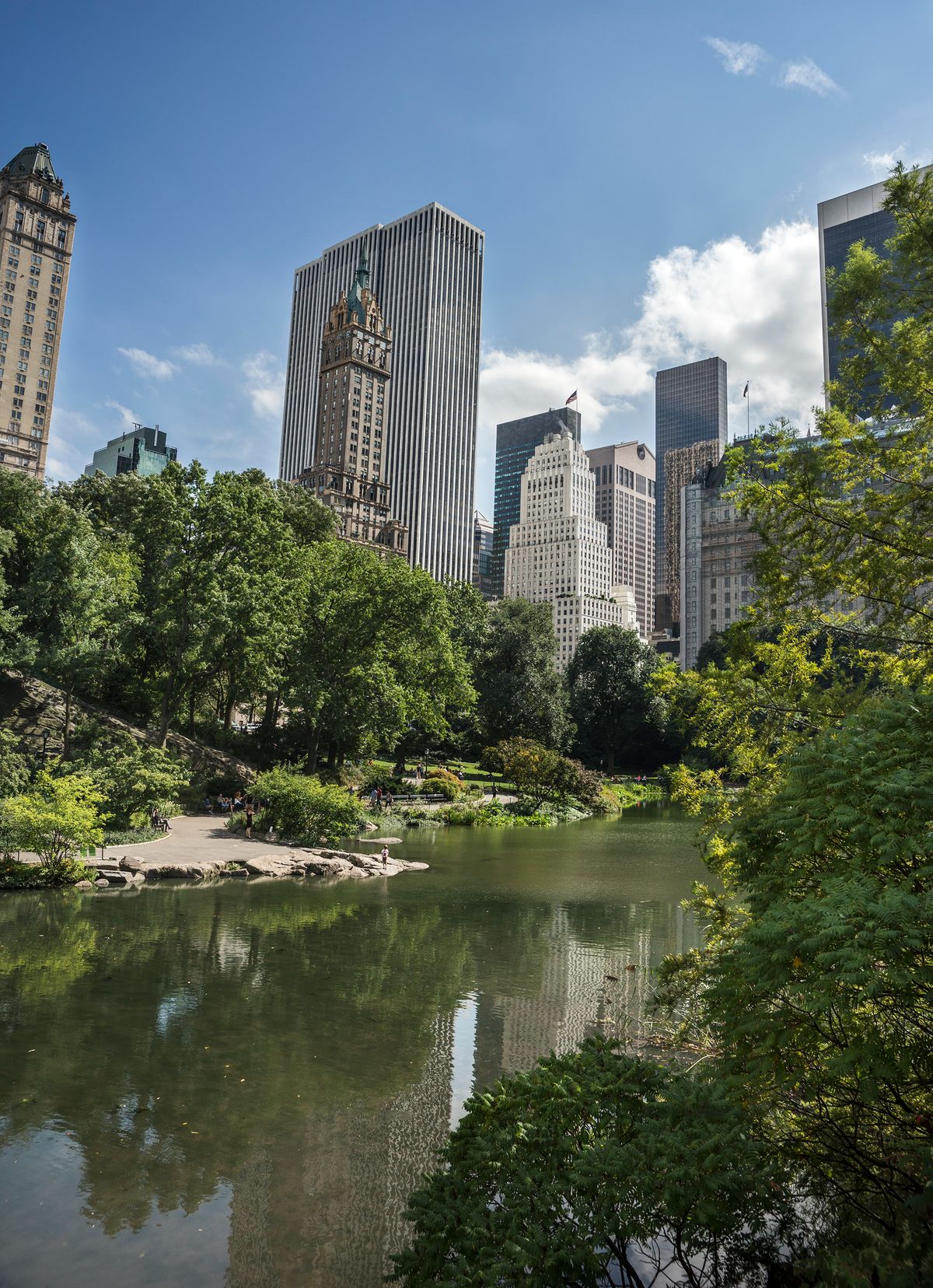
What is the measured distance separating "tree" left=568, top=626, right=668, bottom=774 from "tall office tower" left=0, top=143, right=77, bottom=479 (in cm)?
7511

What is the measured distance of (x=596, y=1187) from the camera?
14.1 ft

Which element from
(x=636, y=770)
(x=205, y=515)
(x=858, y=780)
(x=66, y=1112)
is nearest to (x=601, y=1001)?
(x=66, y=1112)

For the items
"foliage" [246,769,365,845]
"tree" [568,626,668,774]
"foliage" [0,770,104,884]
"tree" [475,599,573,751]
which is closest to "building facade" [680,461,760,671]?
"tree" [568,626,668,774]

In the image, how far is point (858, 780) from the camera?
4.77 metres

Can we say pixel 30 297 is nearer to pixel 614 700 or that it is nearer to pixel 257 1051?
pixel 614 700

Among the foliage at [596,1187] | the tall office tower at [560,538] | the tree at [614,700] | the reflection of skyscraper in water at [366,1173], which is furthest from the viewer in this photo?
the tall office tower at [560,538]

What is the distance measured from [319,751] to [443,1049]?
113 ft

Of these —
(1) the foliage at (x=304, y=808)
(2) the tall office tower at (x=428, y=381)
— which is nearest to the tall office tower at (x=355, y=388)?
(2) the tall office tower at (x=428, y=381)

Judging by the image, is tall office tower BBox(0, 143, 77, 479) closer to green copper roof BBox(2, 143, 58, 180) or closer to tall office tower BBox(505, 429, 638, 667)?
green copper roof BBox(2, 143, 58, 180)

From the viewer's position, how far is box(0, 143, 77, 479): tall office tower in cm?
10025

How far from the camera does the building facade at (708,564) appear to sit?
3954 inches

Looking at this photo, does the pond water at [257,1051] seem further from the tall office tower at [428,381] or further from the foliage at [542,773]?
the tall office tower at [428,381]

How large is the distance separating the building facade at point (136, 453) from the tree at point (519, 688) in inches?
3483

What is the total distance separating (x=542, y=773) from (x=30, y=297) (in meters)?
99.8
